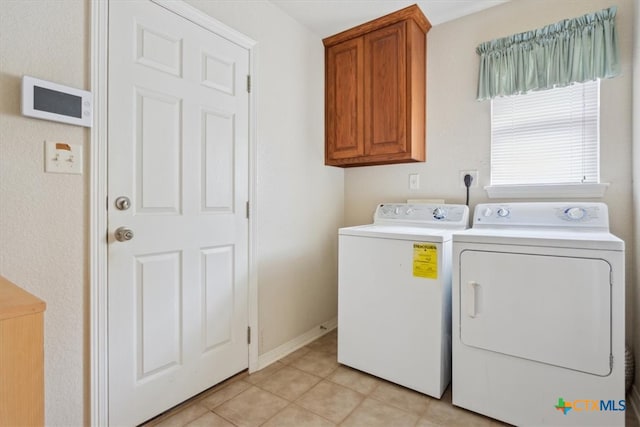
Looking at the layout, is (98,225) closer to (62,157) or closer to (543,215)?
(62,157)

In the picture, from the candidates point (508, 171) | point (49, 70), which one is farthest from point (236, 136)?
point (508, 171)

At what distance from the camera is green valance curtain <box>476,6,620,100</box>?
68.1 inches

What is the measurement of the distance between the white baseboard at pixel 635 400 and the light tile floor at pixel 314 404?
0.11 ft

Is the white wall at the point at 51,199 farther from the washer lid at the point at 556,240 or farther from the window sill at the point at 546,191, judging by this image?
the window sill at the point at 546,191

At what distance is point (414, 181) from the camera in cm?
245

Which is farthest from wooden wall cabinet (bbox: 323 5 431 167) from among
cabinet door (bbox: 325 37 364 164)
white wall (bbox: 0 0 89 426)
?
white wall (bbox: 0 0 89 426)

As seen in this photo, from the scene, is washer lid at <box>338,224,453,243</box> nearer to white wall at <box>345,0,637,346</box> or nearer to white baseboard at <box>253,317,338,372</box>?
white wall at <box>345,0,637,346</box>

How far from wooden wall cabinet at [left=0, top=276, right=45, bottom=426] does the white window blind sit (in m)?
2.35

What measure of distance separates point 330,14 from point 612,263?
7.14 ft

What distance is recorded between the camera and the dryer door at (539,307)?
1304 millimetres

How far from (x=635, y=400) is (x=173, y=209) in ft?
8.31

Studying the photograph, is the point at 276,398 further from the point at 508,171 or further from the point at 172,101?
the point at 508,171

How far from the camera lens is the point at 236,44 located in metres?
1.86

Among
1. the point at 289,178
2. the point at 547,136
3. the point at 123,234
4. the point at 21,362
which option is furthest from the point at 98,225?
the point at 547,136
